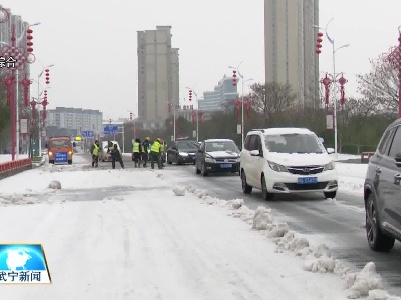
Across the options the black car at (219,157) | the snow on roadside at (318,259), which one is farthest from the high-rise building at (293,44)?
the snow on roadside at (318,259)

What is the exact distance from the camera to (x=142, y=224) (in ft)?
39.7

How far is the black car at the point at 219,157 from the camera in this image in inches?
1142

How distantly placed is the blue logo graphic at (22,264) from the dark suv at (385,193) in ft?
13.5

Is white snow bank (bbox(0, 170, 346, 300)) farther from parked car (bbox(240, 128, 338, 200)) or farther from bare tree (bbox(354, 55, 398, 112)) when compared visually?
bare tree (bbox(354, 55, 398, 112))

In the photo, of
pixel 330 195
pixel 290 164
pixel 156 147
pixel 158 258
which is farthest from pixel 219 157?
pixel 158 258

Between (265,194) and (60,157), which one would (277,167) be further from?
(60,157)

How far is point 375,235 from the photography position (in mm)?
9133

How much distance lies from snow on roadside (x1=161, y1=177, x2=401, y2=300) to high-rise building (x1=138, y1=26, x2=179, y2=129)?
4109 inches

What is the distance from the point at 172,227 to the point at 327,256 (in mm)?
4035

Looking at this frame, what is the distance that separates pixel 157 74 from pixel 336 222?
352 ft

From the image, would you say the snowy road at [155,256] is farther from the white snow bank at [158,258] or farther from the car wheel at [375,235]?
the car wheel at [375,235]

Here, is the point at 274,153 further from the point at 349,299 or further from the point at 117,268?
the point at 349,299

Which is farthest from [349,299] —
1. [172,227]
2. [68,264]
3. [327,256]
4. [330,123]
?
[330,123]

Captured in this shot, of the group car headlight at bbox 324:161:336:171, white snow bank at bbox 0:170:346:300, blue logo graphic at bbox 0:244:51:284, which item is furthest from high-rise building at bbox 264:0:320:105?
blue logo graphic at bbox 0:244:51:284
